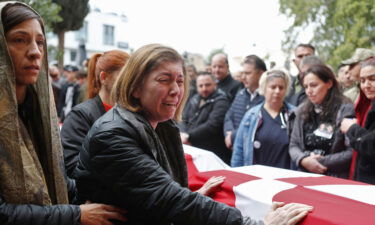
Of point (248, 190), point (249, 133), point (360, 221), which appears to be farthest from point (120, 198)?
point (249, 133)

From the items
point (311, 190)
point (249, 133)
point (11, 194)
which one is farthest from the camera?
point (249, 133)

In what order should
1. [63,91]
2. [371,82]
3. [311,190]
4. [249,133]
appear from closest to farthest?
[311,190], [371,82], [249,133], [63,91]

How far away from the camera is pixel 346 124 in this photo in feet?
11.2

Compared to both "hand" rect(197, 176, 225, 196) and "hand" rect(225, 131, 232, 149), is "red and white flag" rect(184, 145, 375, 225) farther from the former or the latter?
"hand" rect(225, 131, 232, 149)

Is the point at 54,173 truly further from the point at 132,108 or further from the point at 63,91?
the point at 63,91

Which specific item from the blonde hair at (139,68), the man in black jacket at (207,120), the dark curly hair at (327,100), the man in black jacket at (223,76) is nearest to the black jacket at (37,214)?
the blonde hair at (139,68)

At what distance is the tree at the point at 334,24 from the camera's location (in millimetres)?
16198

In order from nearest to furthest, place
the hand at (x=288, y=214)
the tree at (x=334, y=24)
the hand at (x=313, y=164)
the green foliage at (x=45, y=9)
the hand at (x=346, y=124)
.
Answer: the hand at (x=288, y=214)
the hand at (x=346, y=124)
the hand at (x=313, y=164)
the green foliage at (x=45, y=9)
the tree at (x=334, y=24)

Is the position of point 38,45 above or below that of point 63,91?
above

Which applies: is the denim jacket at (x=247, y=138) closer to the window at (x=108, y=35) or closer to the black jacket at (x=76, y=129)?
the black jacket at (x=76, y=129)

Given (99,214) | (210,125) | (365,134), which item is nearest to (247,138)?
(210,125)

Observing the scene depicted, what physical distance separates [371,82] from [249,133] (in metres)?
1.34

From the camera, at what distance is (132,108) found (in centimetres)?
192

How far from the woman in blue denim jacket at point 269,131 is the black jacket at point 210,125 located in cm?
92
